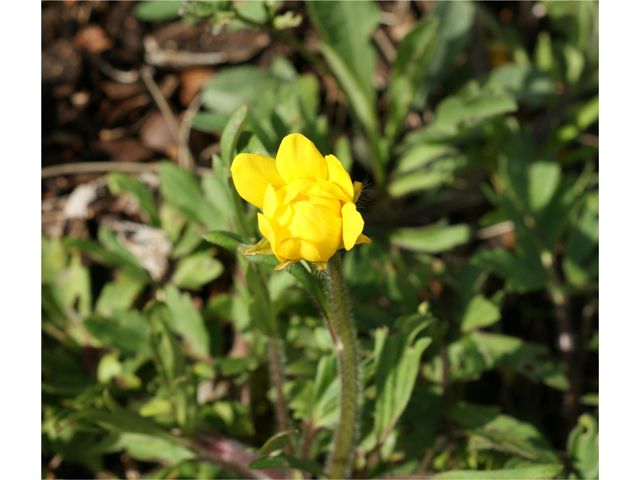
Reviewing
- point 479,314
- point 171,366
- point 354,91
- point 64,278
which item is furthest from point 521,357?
point 64,278

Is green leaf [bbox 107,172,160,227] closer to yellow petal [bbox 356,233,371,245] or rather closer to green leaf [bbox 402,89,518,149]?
green leaf [bbox 402,89,518,149]

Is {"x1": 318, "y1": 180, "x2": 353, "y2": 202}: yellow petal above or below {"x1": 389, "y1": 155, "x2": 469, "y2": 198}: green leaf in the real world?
above

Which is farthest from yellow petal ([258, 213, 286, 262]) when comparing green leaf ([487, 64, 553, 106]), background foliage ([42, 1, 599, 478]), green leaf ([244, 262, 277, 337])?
green leaf ([487, 64, 553, 106])

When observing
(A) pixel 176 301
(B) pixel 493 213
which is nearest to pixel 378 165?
(B) pixel 493 213

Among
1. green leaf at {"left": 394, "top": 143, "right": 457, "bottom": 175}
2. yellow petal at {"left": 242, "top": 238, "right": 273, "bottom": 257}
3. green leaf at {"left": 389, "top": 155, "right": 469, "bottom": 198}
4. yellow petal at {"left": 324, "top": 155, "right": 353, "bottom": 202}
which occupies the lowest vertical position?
green leaf at {"left": 389, "top": 155, "right": 469, "bottom": 198}

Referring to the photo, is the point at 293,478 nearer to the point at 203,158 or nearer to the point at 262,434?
the point at 262,434

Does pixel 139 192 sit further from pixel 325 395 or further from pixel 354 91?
pixel 325 395

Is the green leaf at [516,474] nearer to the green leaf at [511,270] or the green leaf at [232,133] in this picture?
the green leaf at [511,270]
